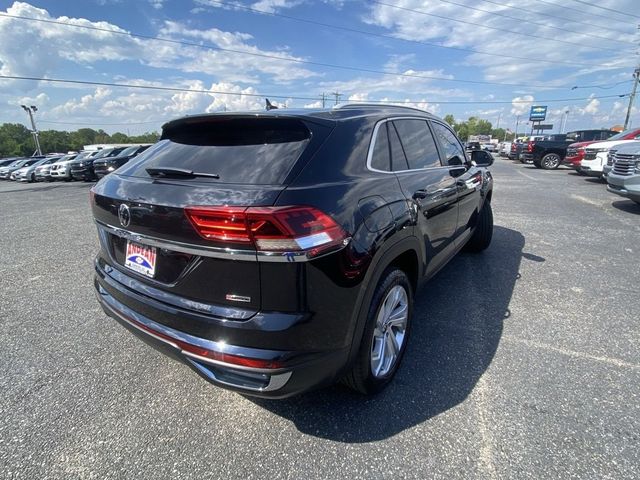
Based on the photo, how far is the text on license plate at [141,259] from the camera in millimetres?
1931

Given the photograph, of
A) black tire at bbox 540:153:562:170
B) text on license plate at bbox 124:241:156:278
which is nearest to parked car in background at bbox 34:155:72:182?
text on license plate at bbox 124:241:156:278

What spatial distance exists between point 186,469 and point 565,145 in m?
21.6

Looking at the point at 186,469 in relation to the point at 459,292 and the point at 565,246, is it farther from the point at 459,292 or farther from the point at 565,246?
the point at 565,246

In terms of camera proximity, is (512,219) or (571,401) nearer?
(571,401)

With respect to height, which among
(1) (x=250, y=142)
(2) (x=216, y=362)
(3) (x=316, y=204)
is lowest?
(2) (x=216, y=362)

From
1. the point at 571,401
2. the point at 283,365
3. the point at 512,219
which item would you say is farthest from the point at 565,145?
the point at 283,365

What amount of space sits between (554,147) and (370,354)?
20.7 metres

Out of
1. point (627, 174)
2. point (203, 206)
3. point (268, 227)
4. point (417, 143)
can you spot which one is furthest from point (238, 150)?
point (627, 174)

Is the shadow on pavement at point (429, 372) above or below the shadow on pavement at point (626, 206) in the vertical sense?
above

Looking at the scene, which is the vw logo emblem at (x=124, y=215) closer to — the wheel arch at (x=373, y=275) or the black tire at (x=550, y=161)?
the wheel arch at (x=373, y=275)

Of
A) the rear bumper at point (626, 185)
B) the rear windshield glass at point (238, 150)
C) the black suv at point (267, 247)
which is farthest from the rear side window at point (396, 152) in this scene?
the rear bumper at point (626, 185)

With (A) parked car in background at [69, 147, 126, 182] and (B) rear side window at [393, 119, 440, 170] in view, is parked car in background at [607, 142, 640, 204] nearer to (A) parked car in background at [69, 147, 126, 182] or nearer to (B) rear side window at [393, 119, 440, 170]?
(B) rear side window at [393, 119, 440, 170]

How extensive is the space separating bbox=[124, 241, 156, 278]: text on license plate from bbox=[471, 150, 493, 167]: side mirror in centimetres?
405

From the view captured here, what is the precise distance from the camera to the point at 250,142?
2.00 metres
